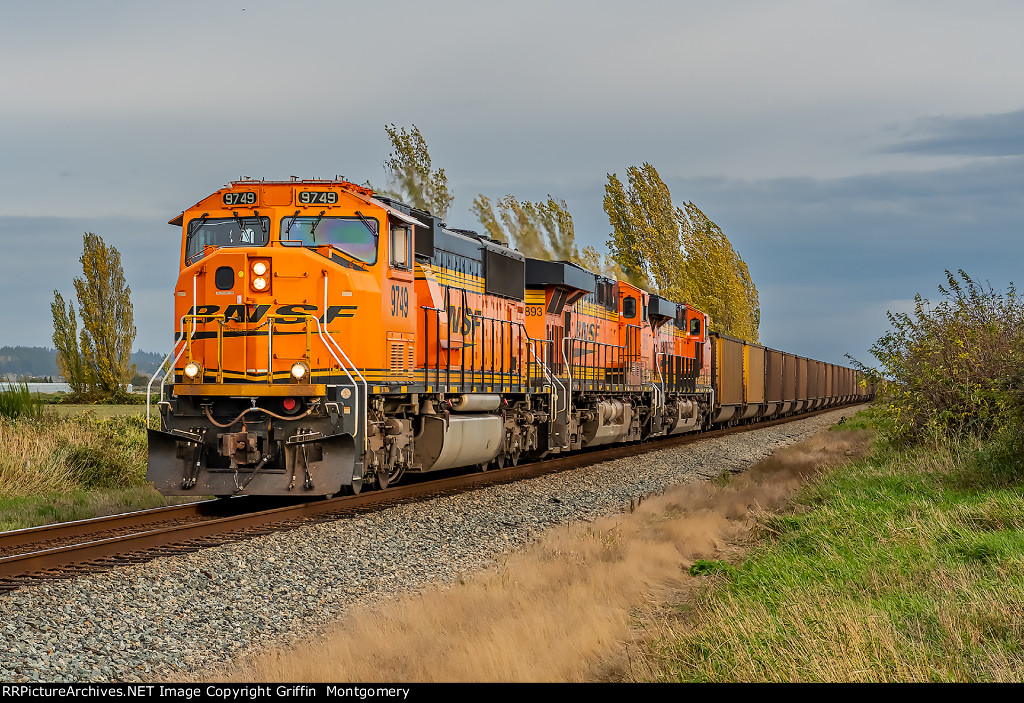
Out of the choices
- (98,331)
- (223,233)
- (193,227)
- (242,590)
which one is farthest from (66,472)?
(98,331)

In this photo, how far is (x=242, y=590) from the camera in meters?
7.36

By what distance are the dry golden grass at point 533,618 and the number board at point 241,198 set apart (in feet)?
17.1

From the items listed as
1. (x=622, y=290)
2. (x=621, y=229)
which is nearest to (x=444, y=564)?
(x=622, y=290)

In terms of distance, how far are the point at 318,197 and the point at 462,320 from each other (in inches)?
126

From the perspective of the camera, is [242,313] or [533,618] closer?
[533,618]

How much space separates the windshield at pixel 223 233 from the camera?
440 inches

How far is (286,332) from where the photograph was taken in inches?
427

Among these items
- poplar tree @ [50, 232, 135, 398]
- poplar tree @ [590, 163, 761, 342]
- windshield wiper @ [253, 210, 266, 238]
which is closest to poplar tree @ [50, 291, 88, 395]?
poplar tree @ [50, 232, 135, 398]

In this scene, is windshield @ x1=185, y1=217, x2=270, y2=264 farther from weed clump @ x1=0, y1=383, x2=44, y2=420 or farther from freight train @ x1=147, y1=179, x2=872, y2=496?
weed clump @ x1=0, y1=383, x2=44, y2=420

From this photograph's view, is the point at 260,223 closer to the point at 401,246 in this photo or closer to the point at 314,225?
the point at 314,225

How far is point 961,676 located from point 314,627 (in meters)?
4.18

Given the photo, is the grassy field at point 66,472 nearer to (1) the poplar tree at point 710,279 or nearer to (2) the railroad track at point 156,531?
(2) the railroad track at point 156,531

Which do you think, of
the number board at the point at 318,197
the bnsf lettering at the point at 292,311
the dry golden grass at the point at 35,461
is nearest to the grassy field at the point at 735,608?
the bnsf lettering at the point at 292,311

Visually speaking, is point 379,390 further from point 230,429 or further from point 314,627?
point 314,627
